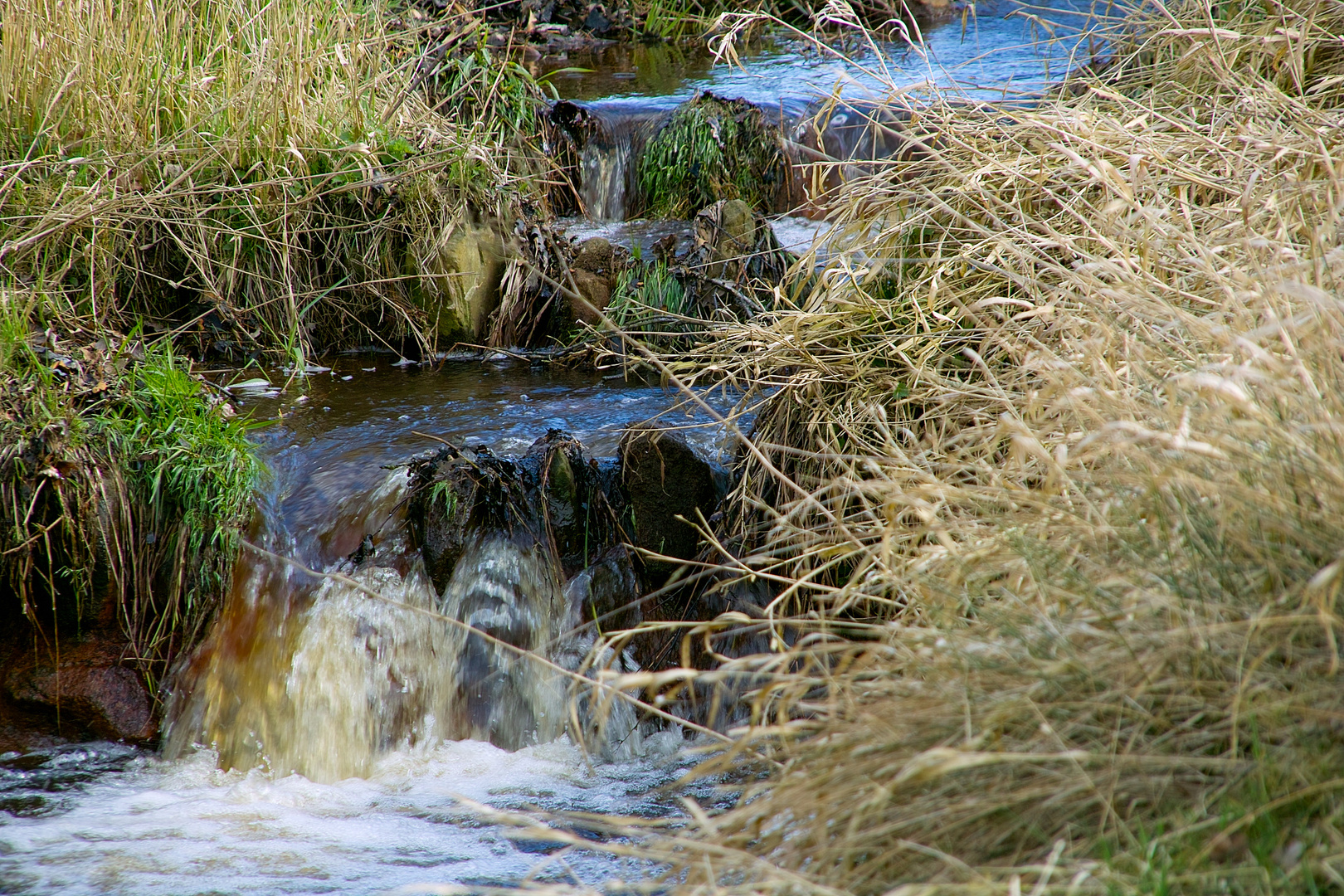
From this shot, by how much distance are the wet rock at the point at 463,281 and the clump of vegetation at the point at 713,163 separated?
1.57m

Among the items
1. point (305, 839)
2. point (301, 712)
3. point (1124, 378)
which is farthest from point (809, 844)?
point (301, 712)

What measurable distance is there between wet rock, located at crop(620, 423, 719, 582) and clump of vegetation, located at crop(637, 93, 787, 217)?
2.99 m

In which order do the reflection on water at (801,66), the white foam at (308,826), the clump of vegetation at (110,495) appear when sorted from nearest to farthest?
the white foam at (308,826)
the clump of vegetation at (110,495)
the reflection on water at (801,66)

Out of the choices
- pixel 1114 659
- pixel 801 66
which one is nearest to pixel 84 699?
pixel 1114 659

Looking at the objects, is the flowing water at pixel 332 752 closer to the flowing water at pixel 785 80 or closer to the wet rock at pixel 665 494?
the wet rock at pixel 665 494

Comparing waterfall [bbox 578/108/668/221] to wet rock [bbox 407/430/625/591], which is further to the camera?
waterfall [bbox 578/108/668/221]

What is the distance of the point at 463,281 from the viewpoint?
4988 millimetres

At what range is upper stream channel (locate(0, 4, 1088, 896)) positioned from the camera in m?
2.86

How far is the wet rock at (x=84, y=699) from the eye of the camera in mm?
3342

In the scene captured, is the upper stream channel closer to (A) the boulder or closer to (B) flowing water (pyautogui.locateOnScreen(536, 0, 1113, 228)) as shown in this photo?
(A) the boulder

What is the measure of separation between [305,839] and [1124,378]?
2.48 metres

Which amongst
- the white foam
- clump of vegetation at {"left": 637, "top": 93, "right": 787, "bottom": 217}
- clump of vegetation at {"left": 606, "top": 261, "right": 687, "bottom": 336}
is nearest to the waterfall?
clump of vegetation at {"left": 637, "top": 93, "right": 787, "bottom": 217}

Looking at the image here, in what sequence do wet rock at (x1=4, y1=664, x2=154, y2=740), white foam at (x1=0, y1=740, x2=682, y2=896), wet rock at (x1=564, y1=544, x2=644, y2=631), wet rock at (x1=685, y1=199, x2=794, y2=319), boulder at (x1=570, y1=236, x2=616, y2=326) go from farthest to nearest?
boulder at (x1=570, y1=236, x2=616, y2=326) < wet rock at (x1=685, y1=199, x2=794, y2=319) < wet rock at (x1=564, y1=544, x2=644, y2=631) < wet rock at (x1=4, y1=664, x2=154, y2=740) < white foam at (x1=0, y1=740, x2=682, y2=896)

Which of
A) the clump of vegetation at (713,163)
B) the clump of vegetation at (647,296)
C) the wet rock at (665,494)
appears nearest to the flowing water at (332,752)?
the wet rock at (665,494)
